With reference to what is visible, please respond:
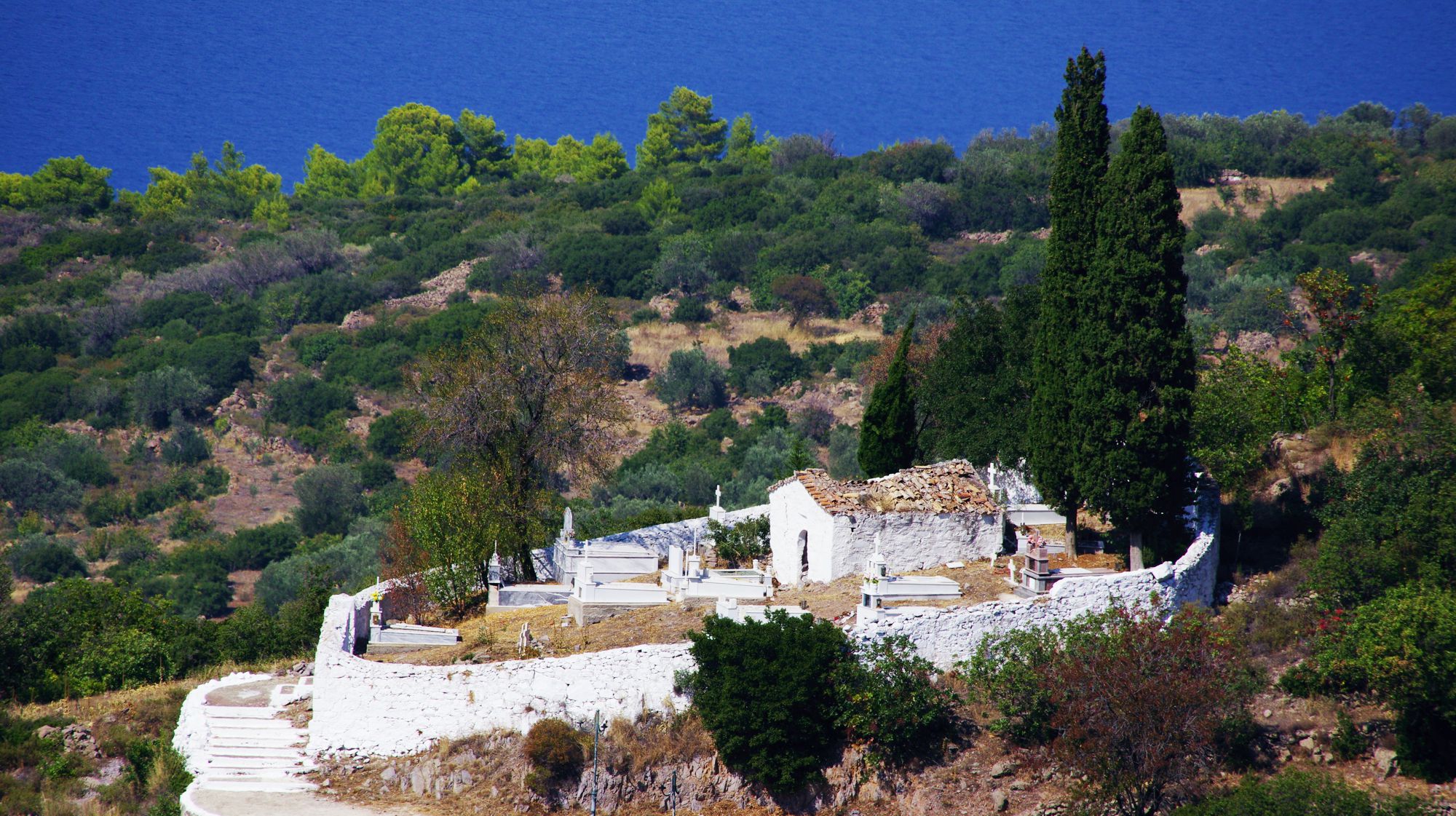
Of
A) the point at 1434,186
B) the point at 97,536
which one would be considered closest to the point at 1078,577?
the point at 97,536

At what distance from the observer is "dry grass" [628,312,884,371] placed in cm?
7912

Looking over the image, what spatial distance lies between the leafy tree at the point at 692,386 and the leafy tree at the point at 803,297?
10.3 metres

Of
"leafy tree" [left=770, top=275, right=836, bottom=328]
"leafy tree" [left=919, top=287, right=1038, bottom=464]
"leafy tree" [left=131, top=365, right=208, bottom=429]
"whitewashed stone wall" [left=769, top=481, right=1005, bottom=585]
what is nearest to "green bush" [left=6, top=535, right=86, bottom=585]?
"leafy tree" [left=131, top=365, right=208, bottom=429]

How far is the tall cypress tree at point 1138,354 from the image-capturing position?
29.8 metres

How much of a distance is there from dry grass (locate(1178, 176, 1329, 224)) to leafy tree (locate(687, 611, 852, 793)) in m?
68.8

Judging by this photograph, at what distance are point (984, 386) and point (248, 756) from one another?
20.2 metres

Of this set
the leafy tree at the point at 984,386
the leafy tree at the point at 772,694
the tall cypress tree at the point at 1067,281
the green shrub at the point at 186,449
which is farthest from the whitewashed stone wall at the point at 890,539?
the green shrub at the point at 186,449

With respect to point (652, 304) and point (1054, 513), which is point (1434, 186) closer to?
point (652, 304)

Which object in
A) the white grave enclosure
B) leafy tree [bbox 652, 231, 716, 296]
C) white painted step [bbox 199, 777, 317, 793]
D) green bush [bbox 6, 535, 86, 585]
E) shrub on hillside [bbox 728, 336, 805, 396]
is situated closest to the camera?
white painted step [bbox 199, 777, 317, 793]

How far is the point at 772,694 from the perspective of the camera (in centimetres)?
2578

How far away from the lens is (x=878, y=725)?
26281 mm

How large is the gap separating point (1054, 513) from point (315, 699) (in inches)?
692

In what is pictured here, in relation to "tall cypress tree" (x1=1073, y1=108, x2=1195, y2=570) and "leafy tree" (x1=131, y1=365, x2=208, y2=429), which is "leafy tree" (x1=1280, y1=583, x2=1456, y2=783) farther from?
"leafy tree" (x1=131, y1=365, x2=208, y2=429)

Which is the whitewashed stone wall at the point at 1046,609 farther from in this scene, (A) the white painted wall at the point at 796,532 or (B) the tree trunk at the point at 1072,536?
(A) the white painted wall at the point at 796,532
